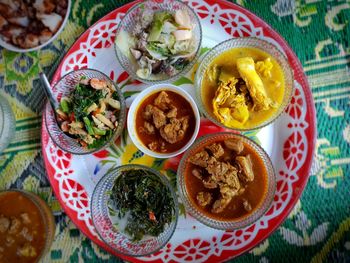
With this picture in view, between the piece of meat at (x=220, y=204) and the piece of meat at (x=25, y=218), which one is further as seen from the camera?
the piece of meat at (x=25, y=218)

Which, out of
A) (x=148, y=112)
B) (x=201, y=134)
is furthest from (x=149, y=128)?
(x=201, y=134)

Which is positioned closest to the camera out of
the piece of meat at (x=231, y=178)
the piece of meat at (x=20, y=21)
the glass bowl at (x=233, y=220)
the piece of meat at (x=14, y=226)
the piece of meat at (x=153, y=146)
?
the piece of meat at (x=231, y=178)

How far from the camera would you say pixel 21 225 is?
290 cm

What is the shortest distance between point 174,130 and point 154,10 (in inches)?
35.7

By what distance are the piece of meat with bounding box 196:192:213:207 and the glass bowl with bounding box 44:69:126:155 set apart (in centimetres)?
72

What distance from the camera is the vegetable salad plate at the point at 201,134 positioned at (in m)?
2.63

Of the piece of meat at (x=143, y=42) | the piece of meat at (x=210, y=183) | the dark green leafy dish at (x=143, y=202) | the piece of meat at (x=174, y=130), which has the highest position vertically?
the piece of meat at (x=143, y=42)

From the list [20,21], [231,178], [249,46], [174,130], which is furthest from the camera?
[20,21]

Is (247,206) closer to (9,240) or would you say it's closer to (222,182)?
(222,182)

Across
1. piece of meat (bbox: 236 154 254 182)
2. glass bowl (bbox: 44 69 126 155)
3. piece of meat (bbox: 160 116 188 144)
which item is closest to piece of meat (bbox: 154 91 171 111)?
piece of meat (bbox: 160 116 188 144)

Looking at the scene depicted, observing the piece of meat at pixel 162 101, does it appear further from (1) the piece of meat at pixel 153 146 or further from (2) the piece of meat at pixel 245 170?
(2) the piece of meat at pixel 245 170

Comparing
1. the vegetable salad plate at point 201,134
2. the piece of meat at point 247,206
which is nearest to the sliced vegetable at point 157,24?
the vegetable salad plate at point 201,134

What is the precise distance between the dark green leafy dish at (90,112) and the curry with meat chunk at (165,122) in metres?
0.19

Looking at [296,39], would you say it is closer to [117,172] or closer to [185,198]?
[185,198]
